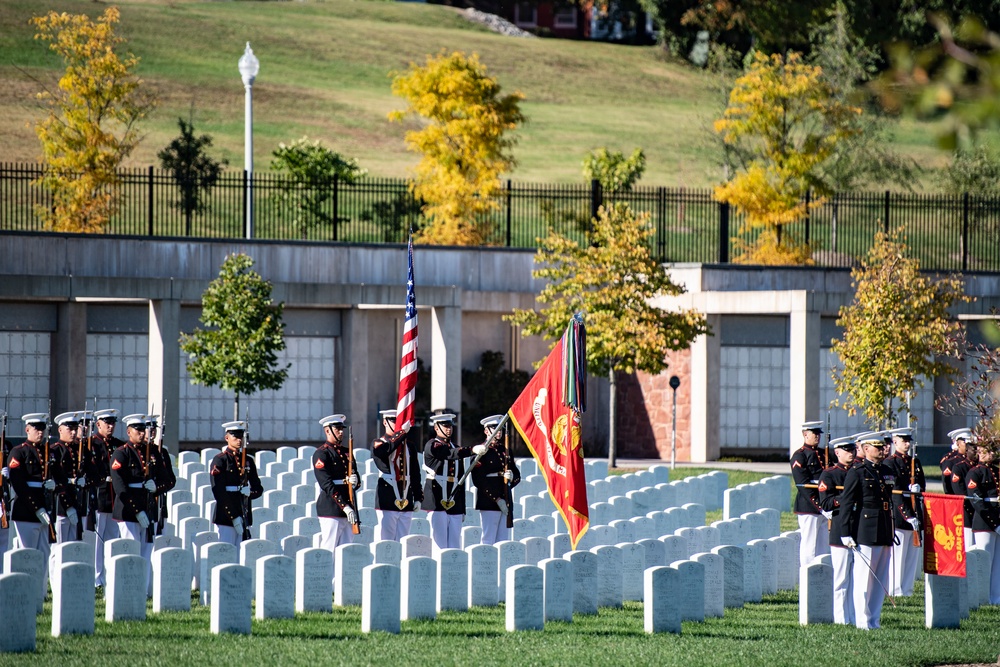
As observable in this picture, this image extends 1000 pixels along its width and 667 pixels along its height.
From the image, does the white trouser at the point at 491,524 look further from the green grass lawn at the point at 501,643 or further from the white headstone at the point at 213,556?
the white headstone at the point at 213,556

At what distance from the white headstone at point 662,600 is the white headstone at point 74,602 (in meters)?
4.38

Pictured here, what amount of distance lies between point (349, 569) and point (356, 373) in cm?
1635

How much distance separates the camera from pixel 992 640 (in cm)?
1214

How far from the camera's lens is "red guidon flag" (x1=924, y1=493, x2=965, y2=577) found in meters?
12.6

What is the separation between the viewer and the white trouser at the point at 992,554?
14875 millimetres

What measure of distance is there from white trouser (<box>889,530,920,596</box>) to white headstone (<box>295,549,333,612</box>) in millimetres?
6081

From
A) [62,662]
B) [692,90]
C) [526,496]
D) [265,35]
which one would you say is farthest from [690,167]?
[62,662]

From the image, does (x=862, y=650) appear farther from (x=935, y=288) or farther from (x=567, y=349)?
(x=935, y=288)

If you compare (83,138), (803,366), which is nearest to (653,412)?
(803,366)

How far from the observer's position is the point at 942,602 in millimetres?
12812

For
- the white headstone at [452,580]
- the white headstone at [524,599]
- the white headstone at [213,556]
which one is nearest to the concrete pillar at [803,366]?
the white headstone at [452,580]

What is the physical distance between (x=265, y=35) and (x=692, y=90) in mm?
22491

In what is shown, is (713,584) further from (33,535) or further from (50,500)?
(50,500)

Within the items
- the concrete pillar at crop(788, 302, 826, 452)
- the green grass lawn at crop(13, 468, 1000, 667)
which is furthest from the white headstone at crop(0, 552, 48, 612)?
the concrete pillar at crop(788, 302, 826, 452)
